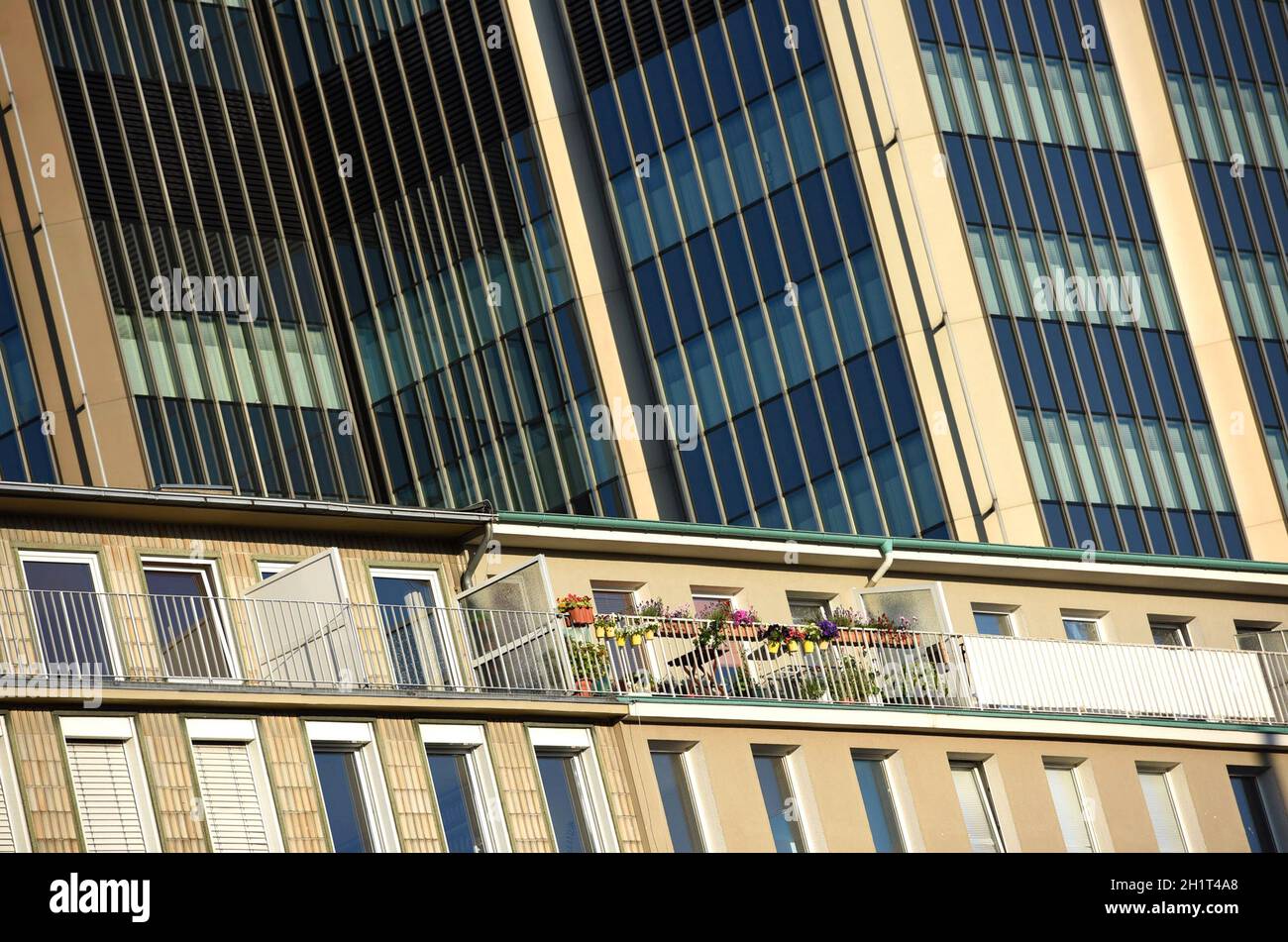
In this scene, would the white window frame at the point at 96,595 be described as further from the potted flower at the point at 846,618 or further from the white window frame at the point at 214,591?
the potted flower at the point at 846,618

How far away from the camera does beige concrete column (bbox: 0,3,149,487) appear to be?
56344mm

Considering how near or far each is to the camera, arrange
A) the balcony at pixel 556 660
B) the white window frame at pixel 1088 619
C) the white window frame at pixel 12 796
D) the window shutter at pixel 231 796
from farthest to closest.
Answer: the white window frame at pixel 1088 619 < the balcony at pixel 556 660 < the window shutter at pixel 231 796 < the white window frame at pixel 12 796

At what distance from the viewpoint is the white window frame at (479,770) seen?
34.9 m

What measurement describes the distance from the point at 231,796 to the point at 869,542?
1267 centimetres

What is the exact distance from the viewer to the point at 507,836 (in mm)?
34906

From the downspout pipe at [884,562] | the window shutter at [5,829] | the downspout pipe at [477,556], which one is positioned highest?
the downspout pipe at [477,556]

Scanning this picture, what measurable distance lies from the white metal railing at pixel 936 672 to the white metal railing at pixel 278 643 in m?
0.96

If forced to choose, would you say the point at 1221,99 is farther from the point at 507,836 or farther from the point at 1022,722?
the point at 507,836

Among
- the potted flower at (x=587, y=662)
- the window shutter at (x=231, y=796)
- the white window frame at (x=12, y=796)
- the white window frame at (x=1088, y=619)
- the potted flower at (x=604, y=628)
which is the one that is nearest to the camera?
the white window frame at (x=12, y=796)

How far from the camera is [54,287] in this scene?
57.2 m

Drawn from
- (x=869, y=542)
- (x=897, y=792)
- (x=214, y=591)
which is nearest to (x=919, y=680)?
(x=897, y=792)

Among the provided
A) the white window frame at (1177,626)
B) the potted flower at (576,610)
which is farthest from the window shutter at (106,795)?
the white window frame at (1177,626)
